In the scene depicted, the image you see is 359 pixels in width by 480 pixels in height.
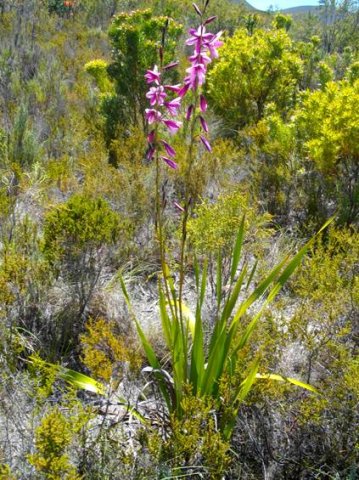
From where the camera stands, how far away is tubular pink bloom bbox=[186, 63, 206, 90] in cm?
172

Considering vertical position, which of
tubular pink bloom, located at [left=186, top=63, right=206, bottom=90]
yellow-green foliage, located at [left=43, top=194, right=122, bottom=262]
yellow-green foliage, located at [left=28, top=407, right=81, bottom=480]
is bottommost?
yellow-green foliage, located at [left=28, top=407, right=81, bottom=480]

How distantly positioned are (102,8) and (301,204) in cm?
1255

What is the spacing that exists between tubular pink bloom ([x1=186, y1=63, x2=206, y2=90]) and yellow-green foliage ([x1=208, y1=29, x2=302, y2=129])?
173 inches

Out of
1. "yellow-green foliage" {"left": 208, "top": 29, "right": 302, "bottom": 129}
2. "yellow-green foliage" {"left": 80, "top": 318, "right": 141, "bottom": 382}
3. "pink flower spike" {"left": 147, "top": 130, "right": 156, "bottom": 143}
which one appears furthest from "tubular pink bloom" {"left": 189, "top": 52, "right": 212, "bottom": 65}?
"yellow-green foliage" {"left": 208, "top": 29, "right": 302, "bottom": 129}

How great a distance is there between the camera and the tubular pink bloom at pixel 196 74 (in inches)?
67.7

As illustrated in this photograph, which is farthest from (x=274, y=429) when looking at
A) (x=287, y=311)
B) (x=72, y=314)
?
(x=72, y=314)

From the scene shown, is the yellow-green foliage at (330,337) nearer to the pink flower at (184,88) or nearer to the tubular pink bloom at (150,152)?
the tubular pink bloom at (150,152)

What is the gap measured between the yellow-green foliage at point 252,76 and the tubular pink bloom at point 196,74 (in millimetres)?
4388

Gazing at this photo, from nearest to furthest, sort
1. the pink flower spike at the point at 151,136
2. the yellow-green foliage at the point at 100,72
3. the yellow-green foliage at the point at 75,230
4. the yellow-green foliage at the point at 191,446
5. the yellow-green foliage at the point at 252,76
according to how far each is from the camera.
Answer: the yellow-green foliage at the point at 191,446, the pink flower spike at the point at 151,136, the yellow-green foliage at the point at 75,230, the yellow-green foliage at the point at 252,76, the yellow-green foliage at the point at 100,72

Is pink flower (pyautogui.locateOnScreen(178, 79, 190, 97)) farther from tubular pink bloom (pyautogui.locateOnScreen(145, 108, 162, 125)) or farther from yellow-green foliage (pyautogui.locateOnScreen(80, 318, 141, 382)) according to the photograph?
yellow-green foliage (pyautogui.locateOnScreen(80, 318, 141, 382))

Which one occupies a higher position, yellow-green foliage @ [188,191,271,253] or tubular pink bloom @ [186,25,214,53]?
tubular pink bloom @ [186,25,214,53]

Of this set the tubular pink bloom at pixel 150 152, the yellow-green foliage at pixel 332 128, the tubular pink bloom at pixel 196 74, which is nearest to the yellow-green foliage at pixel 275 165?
the yellow-green foliage at pixel 332 128

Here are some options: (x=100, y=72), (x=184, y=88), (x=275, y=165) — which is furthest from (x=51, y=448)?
(x=100, y=72)

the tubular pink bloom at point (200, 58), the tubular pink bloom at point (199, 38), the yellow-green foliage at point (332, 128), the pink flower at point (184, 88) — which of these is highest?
the tubular pink bloom at point (199, 38)
